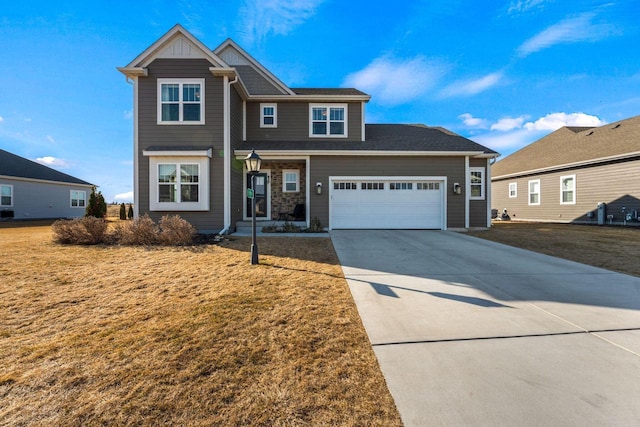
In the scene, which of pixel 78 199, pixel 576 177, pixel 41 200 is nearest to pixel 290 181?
pixel 576 177

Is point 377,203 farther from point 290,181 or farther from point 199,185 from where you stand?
point 199,185

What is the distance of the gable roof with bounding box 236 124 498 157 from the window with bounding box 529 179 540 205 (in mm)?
8112

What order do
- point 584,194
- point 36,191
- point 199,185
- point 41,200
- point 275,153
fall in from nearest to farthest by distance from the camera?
point 199,185
point 275,153
point 584,194
point 36,191
point 41,200

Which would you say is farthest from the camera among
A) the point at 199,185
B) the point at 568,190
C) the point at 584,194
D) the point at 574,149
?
the point at 574,149

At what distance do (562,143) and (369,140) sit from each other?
48.4 ft

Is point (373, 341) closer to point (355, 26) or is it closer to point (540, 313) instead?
point (540, 313)

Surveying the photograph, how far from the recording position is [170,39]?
985cm

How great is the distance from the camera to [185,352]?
243 cm

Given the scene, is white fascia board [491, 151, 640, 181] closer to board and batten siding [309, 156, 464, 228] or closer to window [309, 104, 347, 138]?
board and batten siding [309, 156, 464, 228]

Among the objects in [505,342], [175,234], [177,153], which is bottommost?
[505,342]

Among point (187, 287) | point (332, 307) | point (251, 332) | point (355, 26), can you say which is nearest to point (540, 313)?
point (332, 307)

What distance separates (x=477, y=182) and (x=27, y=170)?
29.3m

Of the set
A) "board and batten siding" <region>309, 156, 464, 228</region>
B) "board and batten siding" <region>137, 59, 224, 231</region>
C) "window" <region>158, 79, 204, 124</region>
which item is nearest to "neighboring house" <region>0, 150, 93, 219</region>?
"board and batten siding" <region>137, 59, 224, 231</region>

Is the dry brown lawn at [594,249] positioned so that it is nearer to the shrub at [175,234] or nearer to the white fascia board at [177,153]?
the shrub at [175,234]
